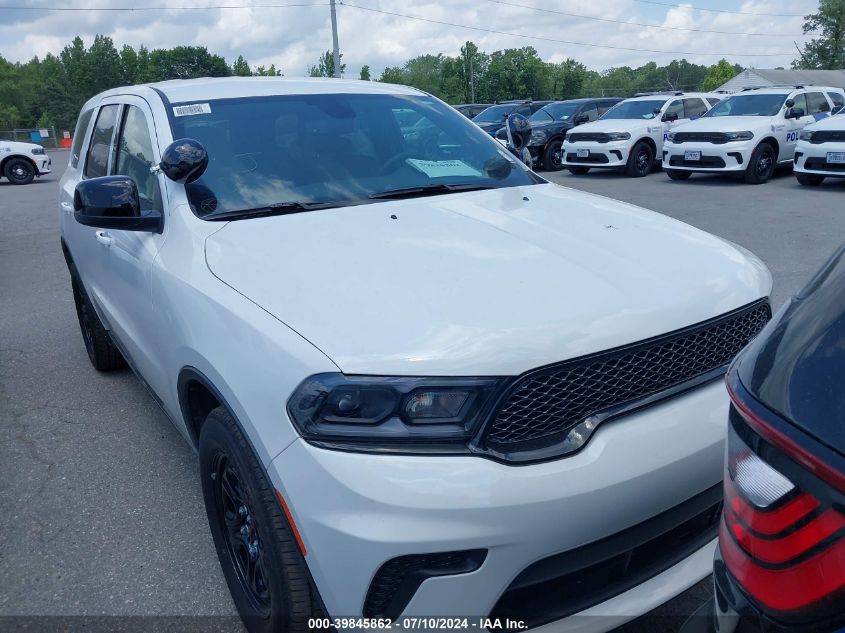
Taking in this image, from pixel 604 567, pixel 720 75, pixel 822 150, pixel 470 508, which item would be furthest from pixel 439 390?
pixel 720 75

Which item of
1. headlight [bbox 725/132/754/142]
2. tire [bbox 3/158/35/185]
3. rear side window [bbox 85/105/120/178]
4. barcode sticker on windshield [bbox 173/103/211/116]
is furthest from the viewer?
tire [bbox 3/158/35/185]

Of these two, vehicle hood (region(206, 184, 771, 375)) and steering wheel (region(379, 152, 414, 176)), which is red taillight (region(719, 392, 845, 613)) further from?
steering wheel (region(379, 152, 414, 176))

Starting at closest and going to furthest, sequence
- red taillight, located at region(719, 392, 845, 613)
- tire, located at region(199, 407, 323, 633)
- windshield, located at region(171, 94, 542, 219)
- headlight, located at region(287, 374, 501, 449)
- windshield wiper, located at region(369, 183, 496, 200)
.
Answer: red taillight, located at region(719, 392, 845, 613), headlight, located at region(287, 374, 501, 449), tire, located at region(199, 407, 323, 633), windshield, located at region(171, 94, 542, 219), windshield wiper, located at region(369, 183, 496, 200)

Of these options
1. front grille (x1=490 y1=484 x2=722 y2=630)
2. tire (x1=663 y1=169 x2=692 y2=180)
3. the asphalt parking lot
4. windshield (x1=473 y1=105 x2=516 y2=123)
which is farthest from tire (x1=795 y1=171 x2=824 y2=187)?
front grille (x1=490 y1=484 x2=722 y2=630)

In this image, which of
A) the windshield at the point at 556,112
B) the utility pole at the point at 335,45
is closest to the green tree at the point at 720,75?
the utility pole at the point at 335,45

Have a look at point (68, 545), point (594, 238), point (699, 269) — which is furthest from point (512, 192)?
point (68, 545)

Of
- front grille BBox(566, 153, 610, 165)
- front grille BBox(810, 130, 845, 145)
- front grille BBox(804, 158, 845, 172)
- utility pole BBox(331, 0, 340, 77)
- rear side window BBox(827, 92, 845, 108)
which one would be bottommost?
front grille BBox(566, 153, 610, 165)

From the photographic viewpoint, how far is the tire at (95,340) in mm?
4676

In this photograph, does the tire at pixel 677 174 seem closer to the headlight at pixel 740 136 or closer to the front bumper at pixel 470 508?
the headlight at pixel 740 136

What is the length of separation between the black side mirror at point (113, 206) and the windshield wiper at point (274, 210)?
30 cm

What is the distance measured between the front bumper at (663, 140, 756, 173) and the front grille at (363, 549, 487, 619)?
1358 centimetres

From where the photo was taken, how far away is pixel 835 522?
1027mm

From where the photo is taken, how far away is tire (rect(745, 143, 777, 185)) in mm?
13773

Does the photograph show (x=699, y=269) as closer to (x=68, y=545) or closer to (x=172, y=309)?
(x=172, y=309)
